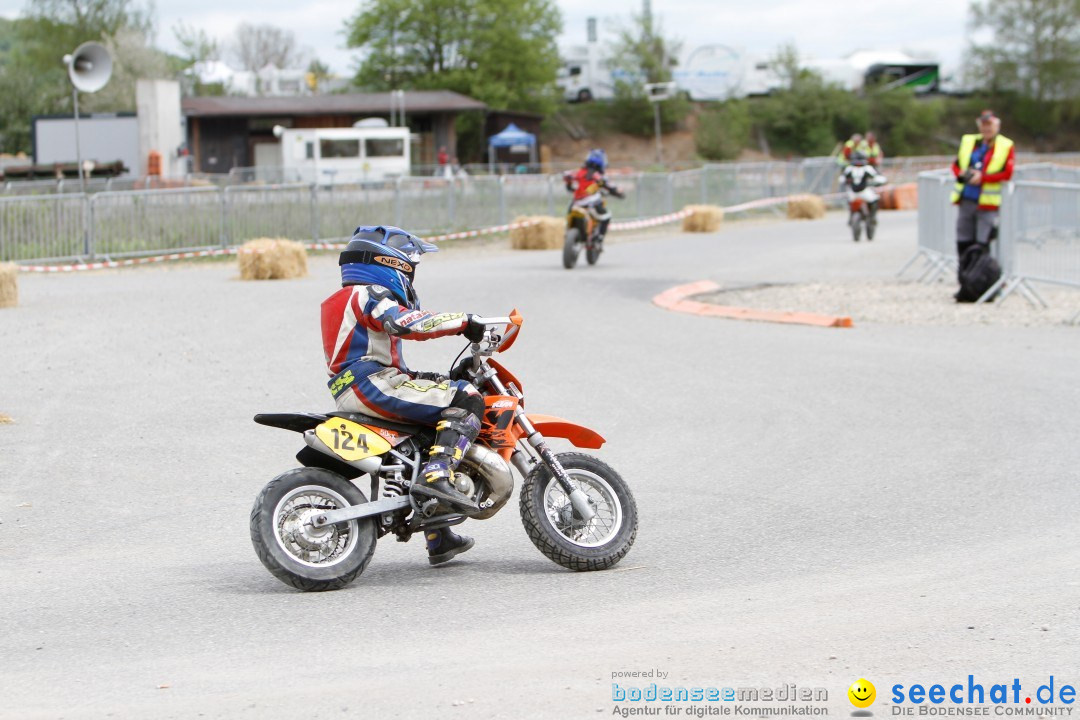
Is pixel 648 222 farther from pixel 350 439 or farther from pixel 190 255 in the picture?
pixel 350 439

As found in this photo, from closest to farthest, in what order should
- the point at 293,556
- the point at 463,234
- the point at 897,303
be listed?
1. the point at 293,556
2. the point at 897,303
3. the point at 463,234

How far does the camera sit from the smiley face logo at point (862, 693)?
181 inches

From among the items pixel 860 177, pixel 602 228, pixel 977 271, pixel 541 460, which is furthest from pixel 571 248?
pixel 541 460

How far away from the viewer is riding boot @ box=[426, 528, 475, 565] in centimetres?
673

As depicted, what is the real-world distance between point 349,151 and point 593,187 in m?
34.9

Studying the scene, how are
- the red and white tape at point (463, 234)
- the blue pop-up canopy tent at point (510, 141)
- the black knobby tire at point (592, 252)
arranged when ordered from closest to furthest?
the black knobby tire at point (592, 252)
the red and white tape at point (463, 234)
the blue pop-up canopy tent at point (510, 141)

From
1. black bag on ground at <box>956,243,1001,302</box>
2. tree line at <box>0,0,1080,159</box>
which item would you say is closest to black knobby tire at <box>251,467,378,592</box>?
black bag on ground at <box>956,243,1001,302</box>

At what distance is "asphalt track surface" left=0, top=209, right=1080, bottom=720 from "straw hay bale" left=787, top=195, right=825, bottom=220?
20.7 metres

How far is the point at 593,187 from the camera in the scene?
72.1 feet

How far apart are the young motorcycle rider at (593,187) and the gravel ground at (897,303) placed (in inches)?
125

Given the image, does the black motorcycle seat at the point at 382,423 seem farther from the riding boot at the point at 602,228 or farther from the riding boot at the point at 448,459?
the riding boot at the point at 602,228

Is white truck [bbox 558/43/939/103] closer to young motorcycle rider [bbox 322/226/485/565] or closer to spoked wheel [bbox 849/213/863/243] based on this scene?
spoked wheel [bbox 849/213/863/243]

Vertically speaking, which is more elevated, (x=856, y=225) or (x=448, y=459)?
(x=856, y=225)

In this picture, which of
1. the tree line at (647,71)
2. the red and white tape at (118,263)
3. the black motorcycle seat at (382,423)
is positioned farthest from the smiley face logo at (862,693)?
the tree line at (647,71)
